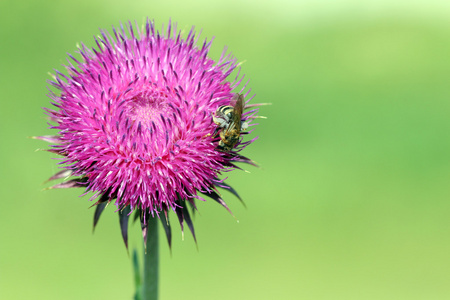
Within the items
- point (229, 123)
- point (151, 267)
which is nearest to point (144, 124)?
point (229, 123)

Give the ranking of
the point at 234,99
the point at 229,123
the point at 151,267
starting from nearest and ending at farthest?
the point at 229,123 < the point at 234,99 < the point at 151,267

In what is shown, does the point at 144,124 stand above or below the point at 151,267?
above

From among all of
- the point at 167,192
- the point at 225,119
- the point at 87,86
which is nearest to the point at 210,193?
the point at 167,192

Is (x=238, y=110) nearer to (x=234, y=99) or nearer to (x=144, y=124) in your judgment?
(x=234, y=99)

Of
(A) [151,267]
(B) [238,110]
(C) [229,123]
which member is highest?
(B) [238,110]

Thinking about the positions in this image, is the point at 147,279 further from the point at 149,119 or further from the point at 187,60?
the point at 187,60

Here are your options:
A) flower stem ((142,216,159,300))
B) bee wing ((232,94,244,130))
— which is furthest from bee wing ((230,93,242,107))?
flower stem ((142,216,159,300))
